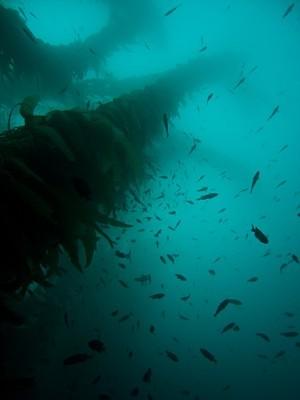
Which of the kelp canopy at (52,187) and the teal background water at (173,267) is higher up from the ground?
the teal background water at (173,267)

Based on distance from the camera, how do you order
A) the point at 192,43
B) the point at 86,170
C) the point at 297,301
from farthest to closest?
the point at 297,301, the point at 192,43, the point at 86,170

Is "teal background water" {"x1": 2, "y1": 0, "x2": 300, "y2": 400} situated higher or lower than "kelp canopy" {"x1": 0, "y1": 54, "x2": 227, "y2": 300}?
higher

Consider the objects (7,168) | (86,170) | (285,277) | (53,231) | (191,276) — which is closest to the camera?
(7,168)

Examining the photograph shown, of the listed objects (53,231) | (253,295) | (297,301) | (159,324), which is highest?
(297,301)

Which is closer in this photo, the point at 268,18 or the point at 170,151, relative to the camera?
the point at 170,151

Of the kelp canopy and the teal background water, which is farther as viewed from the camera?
the teal background water

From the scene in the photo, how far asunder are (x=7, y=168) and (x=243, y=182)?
19.5m

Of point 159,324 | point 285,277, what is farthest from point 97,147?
point 285,277

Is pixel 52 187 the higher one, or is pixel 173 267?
pixel 173 267

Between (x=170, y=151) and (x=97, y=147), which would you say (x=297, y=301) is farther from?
(x=97, y=147)

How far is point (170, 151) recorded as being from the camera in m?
14.0

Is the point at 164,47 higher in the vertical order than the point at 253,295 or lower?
lower

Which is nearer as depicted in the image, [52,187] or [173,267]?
[52,187]

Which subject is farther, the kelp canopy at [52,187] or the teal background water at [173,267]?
the teal background water at [173,267]
